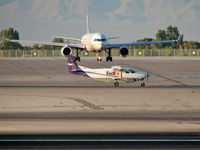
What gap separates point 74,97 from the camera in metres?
31.9

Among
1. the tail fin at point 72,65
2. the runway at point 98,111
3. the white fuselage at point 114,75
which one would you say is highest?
the tail fin at point 72,65

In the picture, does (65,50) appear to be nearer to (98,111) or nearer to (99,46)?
(99,46)

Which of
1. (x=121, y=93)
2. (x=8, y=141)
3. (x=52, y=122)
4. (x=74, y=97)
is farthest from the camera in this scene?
(x=121, y=93)

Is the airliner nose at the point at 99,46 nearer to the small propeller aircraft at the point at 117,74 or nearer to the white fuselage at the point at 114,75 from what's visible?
the small propeller aircraft at the point at 117,74

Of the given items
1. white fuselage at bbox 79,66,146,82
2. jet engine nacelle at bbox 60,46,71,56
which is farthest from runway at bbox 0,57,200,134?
jet engine nacelle at bbox 60,46,71,56

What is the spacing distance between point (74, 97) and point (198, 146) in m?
16.7

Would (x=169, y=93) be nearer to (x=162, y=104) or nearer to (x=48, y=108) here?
(x=162, y=104)

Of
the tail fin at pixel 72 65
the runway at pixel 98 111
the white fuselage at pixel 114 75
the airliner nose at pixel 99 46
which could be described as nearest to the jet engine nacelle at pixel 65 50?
the airliner nose at pixel 99 46

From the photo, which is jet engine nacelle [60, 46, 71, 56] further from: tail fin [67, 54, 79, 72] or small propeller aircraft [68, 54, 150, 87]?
small propeller aircraft [68, 54, 150, 87]

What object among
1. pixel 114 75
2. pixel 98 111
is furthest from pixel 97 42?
pixel 98 111

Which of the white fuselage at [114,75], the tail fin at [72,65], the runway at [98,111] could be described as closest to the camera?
the runway at [98,111]

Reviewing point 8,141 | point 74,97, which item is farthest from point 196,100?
point 8,141

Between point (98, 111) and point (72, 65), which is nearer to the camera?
point (98, 111)

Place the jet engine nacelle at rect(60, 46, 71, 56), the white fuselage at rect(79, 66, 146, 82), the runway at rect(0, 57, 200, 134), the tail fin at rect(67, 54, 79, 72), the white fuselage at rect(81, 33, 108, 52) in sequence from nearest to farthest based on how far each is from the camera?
1. the runway at rect(0, 57, 200, 134)
2. the white fuselage at rect(79, 66, 146, 82)
3. the tail fin at rect(67, 54, 79, 72)
4. the white fuselage at rect(81, 33, 108, 52)
5. the jet engine nacelle at rect(60, 46, 71, 56)
